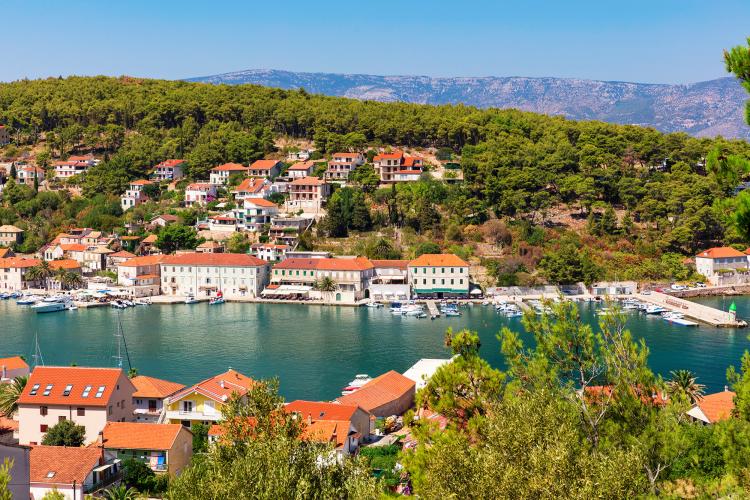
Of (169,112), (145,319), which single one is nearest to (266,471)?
(145,319)

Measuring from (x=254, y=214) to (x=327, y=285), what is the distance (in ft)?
26.5

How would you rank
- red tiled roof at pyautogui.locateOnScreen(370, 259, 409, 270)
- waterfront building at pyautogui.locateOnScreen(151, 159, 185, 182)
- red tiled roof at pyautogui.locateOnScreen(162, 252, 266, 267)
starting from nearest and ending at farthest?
red tiled roof at pyautogui.locateOnScreen(370, 259, 409, 270)
red tiled roof at pyautogui.locateOnScreen(162, 252, 266, 267)
waterfront building at pyautogui.locateOnScreen(151, 159, 185, 182)

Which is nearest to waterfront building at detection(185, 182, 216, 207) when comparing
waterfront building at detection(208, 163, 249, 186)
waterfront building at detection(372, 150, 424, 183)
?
waterfront building at detection(208, 163, 249, 186)

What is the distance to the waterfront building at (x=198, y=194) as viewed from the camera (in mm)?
43469

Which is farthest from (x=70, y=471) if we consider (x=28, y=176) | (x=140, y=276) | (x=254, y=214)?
(x=28, y=176)

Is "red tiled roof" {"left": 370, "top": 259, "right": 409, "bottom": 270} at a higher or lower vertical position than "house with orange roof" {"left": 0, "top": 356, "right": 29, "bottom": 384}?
higher

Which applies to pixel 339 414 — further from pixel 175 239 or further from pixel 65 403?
pixel 175 239

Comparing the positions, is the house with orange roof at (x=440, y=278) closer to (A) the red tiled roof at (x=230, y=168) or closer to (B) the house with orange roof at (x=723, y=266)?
(B) the house with orange roof at (x=723, y=266)

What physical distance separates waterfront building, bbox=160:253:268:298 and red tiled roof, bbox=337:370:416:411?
17645 millimetres

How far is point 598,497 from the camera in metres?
5.65

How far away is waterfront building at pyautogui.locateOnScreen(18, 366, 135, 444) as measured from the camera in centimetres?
1471

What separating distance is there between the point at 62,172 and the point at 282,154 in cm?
1319

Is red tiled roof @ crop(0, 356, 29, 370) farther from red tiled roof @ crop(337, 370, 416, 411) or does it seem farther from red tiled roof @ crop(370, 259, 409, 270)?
red tiled roof @ crop(370, 259, 409, 270)

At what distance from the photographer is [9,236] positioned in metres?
41.6
